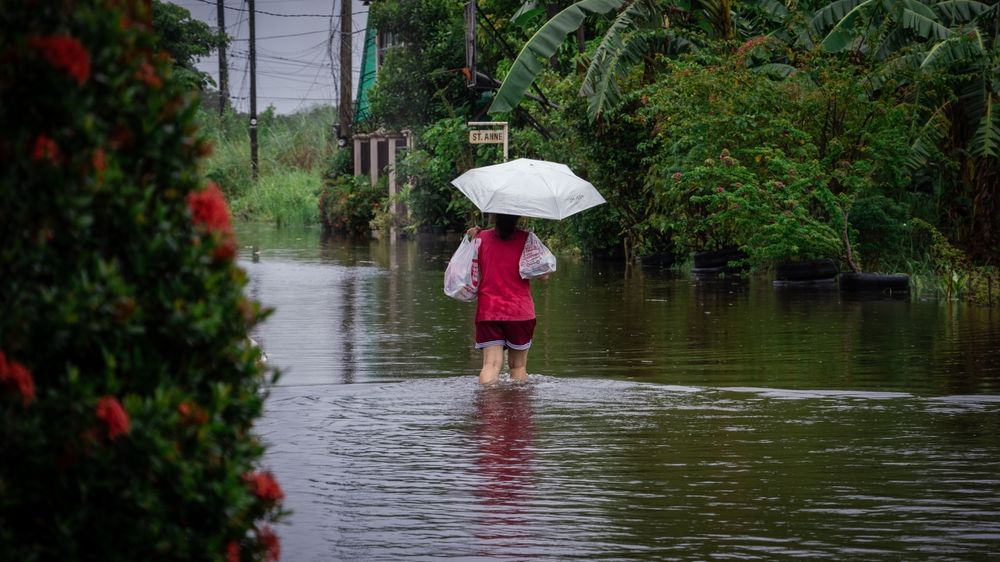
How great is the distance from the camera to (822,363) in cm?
1340

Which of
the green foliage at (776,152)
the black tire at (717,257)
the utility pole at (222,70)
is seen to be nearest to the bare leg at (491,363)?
the green foliage at (776,152)

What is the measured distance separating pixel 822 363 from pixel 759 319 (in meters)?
4.66

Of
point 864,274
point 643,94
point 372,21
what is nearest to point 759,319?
point 864,274

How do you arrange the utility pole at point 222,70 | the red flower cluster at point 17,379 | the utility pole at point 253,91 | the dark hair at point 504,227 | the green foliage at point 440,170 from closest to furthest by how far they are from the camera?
the red flower cluster at point 17,379, the dark hair at point 504,227, the green foliage at point 440,170, the utility pole at point 253,91, the utility pole at point 222,70

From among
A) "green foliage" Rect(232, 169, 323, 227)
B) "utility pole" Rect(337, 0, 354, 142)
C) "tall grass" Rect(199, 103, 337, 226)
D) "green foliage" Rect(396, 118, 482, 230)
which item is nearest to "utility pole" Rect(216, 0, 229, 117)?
"tall grass" Rect(199, 103, 337, 226)

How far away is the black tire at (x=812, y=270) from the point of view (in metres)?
23.7

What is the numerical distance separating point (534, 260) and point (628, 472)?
3.21 metres

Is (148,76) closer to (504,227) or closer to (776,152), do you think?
(504,227)

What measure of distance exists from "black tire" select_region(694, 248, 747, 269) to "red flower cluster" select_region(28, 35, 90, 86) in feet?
76.6

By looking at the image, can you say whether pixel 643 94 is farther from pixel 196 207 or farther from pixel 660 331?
pixel 196 207

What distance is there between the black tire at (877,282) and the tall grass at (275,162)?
37330 millimetres

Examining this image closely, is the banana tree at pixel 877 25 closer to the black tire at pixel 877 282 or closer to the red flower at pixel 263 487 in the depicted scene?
the black tire at pixel 877 282

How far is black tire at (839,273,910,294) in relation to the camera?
71.4 ft

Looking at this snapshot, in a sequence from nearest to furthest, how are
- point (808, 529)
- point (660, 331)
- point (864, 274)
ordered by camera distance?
point (808, 529)
point (660, 331)
point (864, 274)
